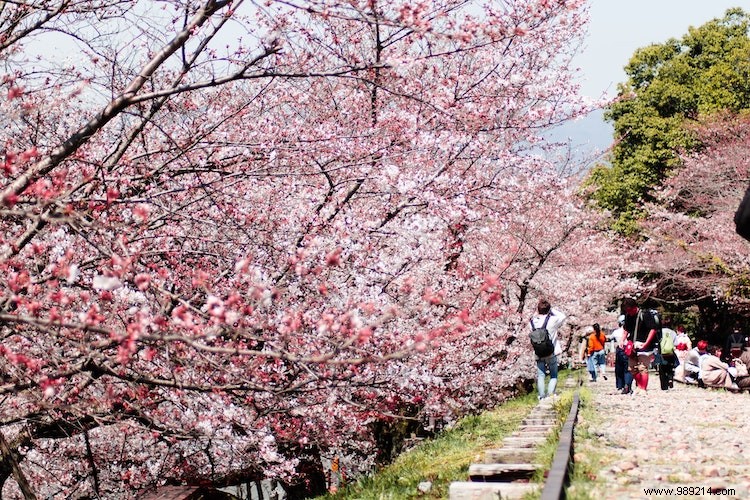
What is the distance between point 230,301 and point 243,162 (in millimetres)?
3929

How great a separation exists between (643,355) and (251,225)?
9.18 meters

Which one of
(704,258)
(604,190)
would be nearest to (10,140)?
(704,258)

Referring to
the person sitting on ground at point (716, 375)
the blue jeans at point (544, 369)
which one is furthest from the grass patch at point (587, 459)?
the person sitting on ground at point (716, 375)

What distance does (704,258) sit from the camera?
25953mm

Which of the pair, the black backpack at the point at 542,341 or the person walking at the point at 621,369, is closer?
the black backpack at the point at 542,341

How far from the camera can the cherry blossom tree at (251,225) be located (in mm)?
5262

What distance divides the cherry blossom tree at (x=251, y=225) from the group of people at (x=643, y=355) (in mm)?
2010

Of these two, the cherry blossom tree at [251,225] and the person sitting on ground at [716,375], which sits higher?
the cherry blossom tree at [251,225]

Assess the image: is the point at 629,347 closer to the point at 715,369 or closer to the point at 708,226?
the point at 715,369

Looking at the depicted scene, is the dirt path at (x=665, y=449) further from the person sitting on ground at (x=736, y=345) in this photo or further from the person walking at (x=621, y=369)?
the person sitting on ground at (x=736, y=345)

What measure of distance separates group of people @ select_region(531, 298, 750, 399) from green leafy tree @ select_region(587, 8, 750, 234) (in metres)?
14.2

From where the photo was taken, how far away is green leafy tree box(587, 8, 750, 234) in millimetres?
34906

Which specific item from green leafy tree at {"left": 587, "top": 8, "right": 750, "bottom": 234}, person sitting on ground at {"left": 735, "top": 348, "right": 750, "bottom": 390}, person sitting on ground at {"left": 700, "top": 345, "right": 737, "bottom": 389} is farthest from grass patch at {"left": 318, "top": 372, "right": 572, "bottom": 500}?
green leafy tree at {"left": 587, "top": 8, "right": 750, "bottom": 234}

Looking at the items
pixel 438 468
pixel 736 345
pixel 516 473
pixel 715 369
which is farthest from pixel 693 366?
pixel 516 473
